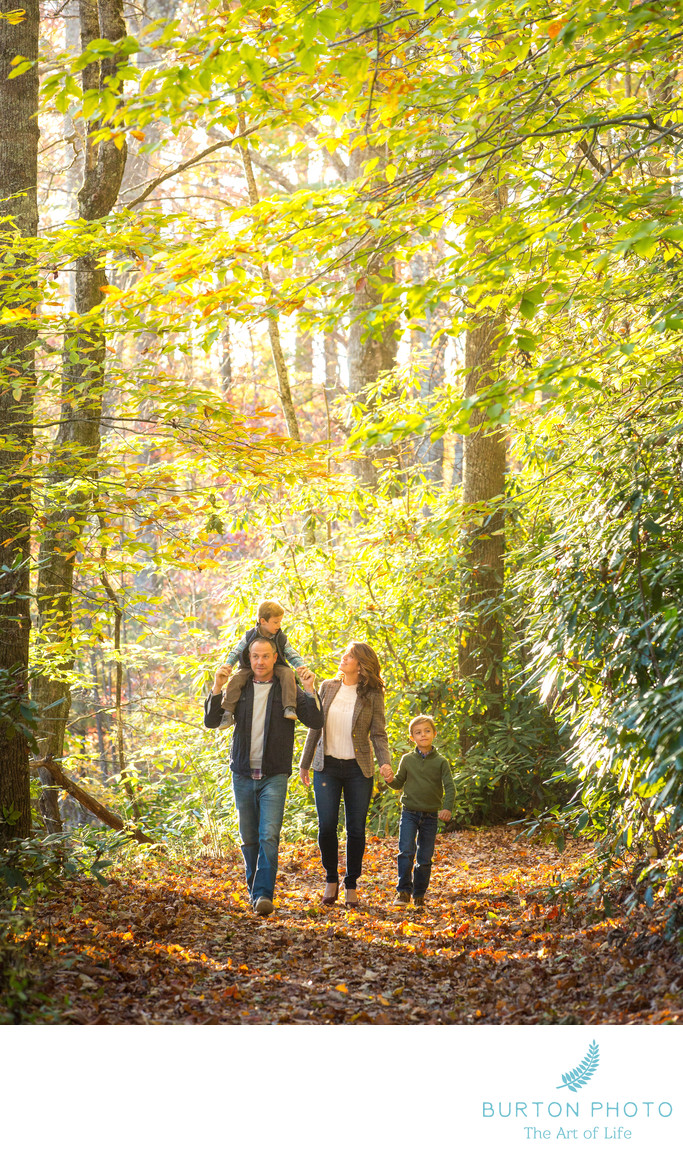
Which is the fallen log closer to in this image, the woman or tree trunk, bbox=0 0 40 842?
tree trunk, bbox=0 0 40 842

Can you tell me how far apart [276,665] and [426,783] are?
4.24 feet

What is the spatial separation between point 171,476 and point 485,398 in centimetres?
314

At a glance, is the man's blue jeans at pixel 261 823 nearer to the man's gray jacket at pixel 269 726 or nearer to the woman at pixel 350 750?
the man's gray jacket at pixel 269 726

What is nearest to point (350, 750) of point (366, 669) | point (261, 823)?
point (366, 669)

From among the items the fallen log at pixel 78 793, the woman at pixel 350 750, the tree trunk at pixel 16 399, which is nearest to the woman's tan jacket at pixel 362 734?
the woman at pixel 350 750

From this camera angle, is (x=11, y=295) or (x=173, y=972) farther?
(x=11, y=295)

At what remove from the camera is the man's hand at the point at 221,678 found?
5.62 m

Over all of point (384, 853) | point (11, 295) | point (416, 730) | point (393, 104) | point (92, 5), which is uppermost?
point (92, 5)

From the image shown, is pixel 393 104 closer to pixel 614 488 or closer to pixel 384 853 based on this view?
pixel 614 488

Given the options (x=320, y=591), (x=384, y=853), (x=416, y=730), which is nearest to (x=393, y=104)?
(x=416, y=730)

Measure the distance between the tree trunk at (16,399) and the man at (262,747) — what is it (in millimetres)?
1227

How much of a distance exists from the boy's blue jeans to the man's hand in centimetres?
152
